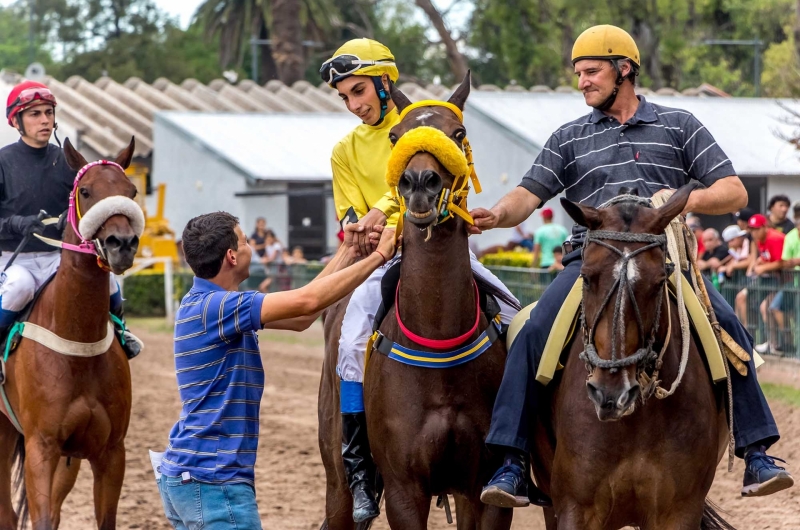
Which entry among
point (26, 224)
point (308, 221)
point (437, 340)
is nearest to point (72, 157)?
point (26, 224)

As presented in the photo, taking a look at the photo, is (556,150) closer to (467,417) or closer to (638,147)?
(638,147)

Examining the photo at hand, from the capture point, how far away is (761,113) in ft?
86.3

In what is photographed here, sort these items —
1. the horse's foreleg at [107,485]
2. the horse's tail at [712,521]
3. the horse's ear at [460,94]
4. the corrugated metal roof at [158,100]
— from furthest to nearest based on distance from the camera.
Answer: the corrugated metal roof at [158,100] < the horse's foreleg at [107,485] < the horse's tail at [712,521] < the horse's ear at [460,94]

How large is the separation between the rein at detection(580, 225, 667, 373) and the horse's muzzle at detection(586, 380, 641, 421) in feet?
0.26

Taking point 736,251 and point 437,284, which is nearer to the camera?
point 437,284

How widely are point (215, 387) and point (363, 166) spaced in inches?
67.8

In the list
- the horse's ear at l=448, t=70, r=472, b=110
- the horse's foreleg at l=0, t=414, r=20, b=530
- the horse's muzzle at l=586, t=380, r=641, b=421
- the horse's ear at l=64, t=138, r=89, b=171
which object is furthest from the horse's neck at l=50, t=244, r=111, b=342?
the horse's muzzle at l=586, t=380, r=641, b=421

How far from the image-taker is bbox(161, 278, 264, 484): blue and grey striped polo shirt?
17.6 ft

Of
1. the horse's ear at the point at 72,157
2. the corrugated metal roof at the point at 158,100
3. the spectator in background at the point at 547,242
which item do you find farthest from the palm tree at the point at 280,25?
the horse's ear at the point at 72,157

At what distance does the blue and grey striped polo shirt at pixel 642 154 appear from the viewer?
5773 mm

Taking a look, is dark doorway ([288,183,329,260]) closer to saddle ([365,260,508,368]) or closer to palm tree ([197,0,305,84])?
palm tree ([197,0,305,84])

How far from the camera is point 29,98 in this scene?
795 centimetres

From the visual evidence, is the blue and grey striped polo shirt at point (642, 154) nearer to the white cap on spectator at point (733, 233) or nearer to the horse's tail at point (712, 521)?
the horse's tail at point (712, 521)

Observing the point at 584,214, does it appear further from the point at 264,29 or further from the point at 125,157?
the point at 264,29
